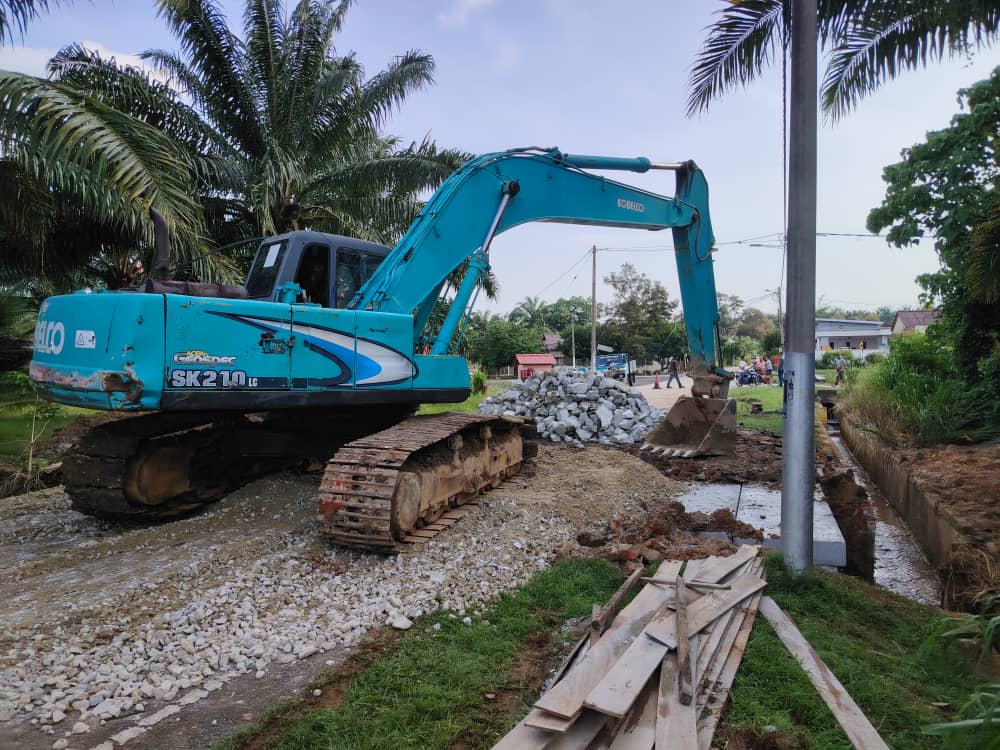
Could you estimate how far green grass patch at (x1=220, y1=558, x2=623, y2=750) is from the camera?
2.89 meters

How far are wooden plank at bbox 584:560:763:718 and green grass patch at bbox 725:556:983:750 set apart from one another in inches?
14.9

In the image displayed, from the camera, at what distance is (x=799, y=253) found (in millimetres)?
4676

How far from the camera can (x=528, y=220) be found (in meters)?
7.89

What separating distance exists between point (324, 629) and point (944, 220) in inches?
568

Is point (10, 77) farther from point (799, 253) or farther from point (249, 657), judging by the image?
point (799, 253)

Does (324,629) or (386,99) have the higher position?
(386,99)

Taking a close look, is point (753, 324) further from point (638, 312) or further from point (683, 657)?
point (683, 657)

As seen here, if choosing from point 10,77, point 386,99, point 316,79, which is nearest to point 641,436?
point 386,99

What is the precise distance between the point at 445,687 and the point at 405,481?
210cm

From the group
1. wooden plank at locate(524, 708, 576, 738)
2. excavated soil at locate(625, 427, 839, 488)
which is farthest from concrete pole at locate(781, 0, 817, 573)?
excavated soil at locate(625, 427, 839, 488)

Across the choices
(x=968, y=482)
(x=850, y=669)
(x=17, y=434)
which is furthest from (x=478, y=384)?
(x=850, y=669)

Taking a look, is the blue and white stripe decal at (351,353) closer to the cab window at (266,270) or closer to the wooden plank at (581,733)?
the cab window at (266,270)

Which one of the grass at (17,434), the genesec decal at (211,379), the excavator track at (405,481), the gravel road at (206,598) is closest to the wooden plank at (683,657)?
the gravel road at (206,598)

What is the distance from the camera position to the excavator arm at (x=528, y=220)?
22.0ft
